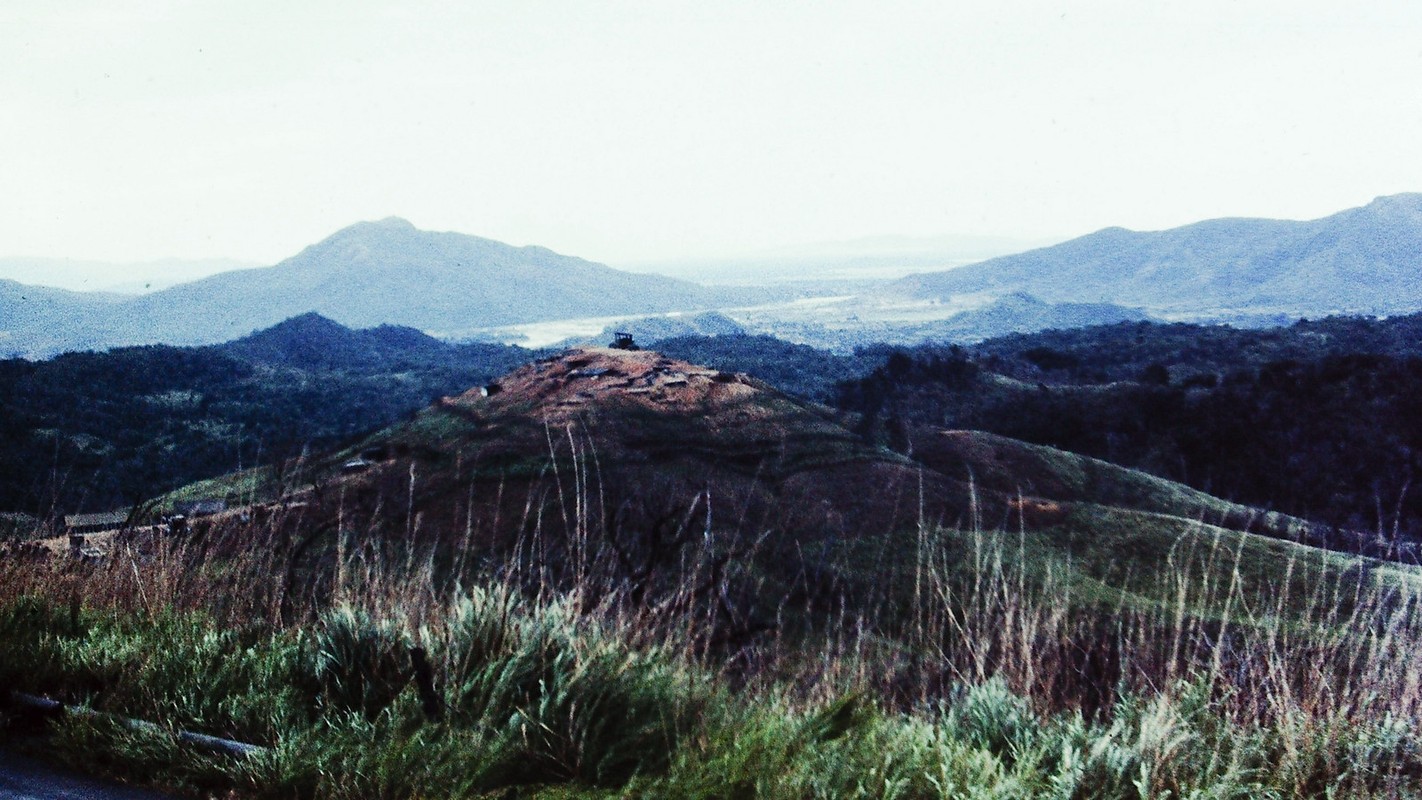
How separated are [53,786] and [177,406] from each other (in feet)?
249

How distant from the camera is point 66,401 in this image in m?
68.0

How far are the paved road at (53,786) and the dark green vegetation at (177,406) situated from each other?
125ft

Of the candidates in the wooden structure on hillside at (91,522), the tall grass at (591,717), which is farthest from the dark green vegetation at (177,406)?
the tall grass at (591,717)

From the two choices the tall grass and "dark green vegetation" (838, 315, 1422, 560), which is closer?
the tall grass

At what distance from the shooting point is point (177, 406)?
70.9 m

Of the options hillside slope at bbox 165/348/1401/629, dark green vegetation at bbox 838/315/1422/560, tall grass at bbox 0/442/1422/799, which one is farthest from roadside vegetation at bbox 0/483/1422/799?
dark green vegetation at bbox 838/315/1422/560

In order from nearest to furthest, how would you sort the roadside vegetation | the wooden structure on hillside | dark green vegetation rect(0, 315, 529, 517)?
the roadside vegetation, the wooden structure on hillside, dark green vegetation rect(0, 315, 529, 517)

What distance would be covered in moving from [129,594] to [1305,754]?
→ 6883 millimetres

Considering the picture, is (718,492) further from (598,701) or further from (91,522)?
(598,701)

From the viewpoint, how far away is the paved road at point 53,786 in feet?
13.5

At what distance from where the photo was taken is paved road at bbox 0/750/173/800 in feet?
13.5

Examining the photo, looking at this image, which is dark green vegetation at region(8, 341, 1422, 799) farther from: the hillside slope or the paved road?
the hillside slope

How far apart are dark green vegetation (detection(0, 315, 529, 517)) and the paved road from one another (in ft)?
125

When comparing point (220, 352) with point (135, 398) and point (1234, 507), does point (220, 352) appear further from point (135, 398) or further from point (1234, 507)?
point (1234, 507)
